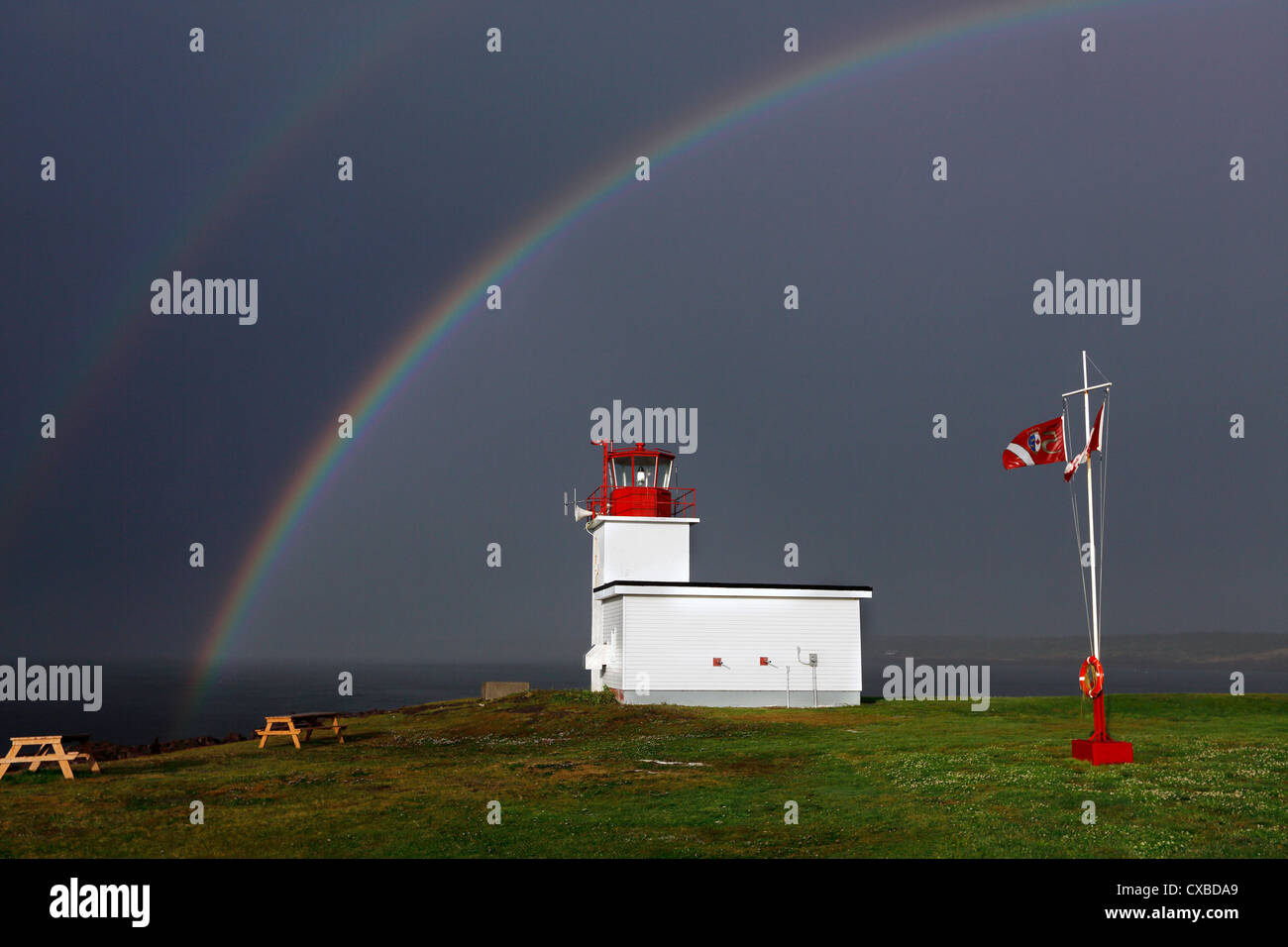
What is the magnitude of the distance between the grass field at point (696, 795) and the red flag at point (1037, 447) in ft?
18.2

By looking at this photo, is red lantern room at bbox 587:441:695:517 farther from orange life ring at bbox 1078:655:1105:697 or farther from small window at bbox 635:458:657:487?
orange life ring at bbox 1078:655:1105:697

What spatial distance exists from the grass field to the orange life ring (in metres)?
1.31

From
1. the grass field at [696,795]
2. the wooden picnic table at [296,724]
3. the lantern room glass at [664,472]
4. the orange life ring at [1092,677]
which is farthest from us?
the lantern room glass at [664,472]

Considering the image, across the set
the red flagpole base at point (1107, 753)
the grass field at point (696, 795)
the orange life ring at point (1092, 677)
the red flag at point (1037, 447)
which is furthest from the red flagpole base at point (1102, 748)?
the red flag at point (1037, 447)

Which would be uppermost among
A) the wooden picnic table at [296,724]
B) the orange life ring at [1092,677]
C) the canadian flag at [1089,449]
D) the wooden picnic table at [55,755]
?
the canadian flag at [1089,449]

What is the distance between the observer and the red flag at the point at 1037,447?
20250mm

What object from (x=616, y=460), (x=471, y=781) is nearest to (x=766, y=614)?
(x=616, y=460)

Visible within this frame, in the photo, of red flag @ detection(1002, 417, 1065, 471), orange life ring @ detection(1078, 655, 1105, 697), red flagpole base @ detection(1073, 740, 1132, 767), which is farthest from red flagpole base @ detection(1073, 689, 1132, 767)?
red flag @ detection(1002, 417, 1065, 471)

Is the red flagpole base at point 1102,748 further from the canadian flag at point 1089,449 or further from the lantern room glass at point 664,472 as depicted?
the lantern room glass at point 664,472

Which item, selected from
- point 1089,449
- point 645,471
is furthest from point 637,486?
point 1089,449

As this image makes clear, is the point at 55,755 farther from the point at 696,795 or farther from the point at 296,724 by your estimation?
the point at 696,795

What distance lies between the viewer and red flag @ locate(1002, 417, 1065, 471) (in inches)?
797

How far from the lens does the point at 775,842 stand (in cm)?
1314
